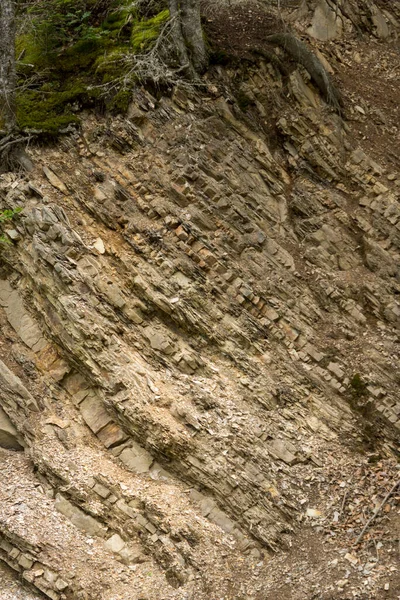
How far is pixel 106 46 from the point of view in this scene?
14.6 meters

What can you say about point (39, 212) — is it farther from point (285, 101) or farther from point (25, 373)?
point (285, 101)

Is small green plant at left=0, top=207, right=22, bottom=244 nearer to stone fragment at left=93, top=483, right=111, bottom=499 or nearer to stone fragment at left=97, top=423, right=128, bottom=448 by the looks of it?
stone fragment at left=97, top=423, right=128, bottom=448

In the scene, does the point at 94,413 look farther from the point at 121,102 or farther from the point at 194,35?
the point at 194,35

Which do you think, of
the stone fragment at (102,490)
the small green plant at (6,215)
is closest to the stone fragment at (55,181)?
the small green plant at (6,215)

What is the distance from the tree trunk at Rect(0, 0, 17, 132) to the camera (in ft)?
42.0

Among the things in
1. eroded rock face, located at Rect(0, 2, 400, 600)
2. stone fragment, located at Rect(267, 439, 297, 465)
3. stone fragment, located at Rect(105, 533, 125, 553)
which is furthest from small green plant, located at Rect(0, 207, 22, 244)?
stone fragment, located at Rect(267, 439, 297, 465)

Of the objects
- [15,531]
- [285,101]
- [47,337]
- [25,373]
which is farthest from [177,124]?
[15,531]

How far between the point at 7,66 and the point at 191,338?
741 cm

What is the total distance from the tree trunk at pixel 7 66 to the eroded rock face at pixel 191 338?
127cm

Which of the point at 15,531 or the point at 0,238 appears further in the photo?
the point at 0,238

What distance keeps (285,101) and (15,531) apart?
11.1 meters

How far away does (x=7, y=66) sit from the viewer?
12953mm

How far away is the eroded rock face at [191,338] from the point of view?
977 cm

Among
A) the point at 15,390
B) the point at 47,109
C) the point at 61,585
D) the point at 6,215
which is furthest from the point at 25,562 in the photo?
the point at 47,109
